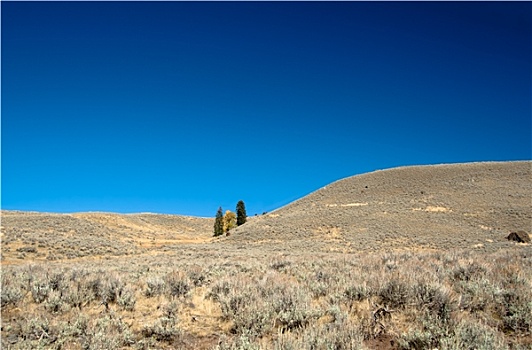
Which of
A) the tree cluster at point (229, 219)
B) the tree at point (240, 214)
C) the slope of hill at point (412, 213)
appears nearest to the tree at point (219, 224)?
the tree cluster at point (229, 219)

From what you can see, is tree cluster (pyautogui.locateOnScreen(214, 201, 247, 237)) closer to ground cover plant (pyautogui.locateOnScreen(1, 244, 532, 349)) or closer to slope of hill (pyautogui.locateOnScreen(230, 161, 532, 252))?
slope of hill (pyautogui.locateOnScreen(230, 161, 532, 252))

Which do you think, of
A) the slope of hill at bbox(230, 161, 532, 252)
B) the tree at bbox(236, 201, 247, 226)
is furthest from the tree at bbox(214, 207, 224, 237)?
the slope of hill at bbox(230, 161, 532, 252)

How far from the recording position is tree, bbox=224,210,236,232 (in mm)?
71425

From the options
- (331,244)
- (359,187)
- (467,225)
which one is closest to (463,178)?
(359,187)

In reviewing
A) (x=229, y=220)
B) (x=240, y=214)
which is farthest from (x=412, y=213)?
(x=229, y=220)

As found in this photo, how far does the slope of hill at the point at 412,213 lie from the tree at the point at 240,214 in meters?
8.89

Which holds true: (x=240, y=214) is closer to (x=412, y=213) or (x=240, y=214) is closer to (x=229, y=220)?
(x=229, y=220)

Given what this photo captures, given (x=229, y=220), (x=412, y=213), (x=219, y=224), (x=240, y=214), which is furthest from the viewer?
(x=240, y=214)

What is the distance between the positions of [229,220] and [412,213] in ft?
128

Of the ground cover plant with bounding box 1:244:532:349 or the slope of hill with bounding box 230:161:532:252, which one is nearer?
the ground cover plant with bounding box 1:244:532:349

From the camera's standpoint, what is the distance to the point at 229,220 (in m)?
72.6

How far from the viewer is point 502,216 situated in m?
52.8

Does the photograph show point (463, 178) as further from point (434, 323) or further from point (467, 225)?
point (434, 323)

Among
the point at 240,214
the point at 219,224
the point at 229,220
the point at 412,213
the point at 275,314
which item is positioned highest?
the point at 240,214
